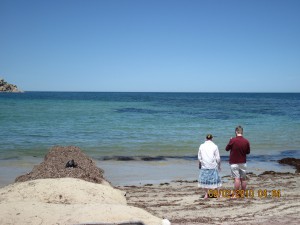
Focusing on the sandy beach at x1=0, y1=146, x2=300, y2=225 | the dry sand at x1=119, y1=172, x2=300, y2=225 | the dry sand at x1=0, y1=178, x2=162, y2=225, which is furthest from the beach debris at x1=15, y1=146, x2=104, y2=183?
the dry sand at x1=119, y1=172, x2=300, y2=225

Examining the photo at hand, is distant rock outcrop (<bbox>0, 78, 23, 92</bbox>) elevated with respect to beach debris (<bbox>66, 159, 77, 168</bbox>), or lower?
elevated

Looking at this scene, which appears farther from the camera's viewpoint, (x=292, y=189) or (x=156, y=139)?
(x=156, y=139)

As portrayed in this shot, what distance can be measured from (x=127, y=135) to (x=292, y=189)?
50.3 feet

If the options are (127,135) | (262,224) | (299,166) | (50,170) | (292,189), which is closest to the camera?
(262,224)

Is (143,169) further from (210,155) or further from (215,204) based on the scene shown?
(215,204)

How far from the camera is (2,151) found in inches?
655

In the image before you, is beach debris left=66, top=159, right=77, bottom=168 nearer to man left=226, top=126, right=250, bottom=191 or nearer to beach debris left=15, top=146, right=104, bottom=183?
beach debris left=15, top=146, right=104, bottom=183

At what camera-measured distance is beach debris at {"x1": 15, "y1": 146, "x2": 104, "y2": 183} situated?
311 inches

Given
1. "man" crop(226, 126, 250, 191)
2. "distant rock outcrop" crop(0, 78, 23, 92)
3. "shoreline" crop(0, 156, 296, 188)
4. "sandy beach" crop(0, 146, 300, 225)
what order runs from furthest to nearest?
"distant rock outcrop" crop(0, 78, 23, 92) < "shoreline" crop(0, 156, 296, 188) < "man" crop(226, 126, 250, 191) < "sandy beach" crop(0, 146, 300, 225)

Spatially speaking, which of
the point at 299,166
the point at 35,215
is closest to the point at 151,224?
the point at 35,215

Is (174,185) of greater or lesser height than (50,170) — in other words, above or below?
below

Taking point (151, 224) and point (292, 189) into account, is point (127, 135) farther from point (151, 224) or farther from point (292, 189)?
point (151, 224)

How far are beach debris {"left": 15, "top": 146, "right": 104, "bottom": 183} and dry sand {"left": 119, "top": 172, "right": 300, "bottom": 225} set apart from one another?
122 cm

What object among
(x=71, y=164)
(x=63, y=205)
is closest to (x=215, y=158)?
(x=71, y=164)
